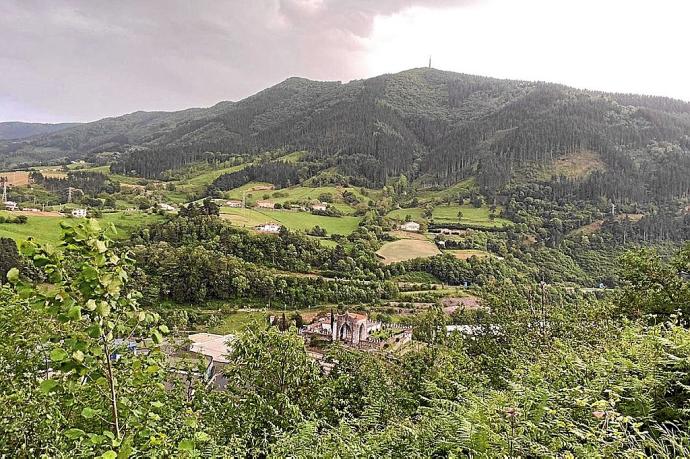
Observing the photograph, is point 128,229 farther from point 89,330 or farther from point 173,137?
point 173,137

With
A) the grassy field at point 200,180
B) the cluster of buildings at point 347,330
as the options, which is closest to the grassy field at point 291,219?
the grassy field at point 200,180

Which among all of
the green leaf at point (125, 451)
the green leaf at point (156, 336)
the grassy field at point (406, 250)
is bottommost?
the grassy field at point (406, 250)

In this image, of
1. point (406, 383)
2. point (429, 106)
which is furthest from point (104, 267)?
point (429, 106)

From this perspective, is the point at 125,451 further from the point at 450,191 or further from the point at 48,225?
the point at 450,191

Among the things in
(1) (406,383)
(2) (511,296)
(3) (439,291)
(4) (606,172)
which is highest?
(4) (606,172)

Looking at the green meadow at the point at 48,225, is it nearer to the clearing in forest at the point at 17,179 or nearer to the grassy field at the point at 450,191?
the clearing in forest at the point at 17,179

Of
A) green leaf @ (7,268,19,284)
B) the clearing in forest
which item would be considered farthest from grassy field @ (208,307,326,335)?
the clearing in forest
